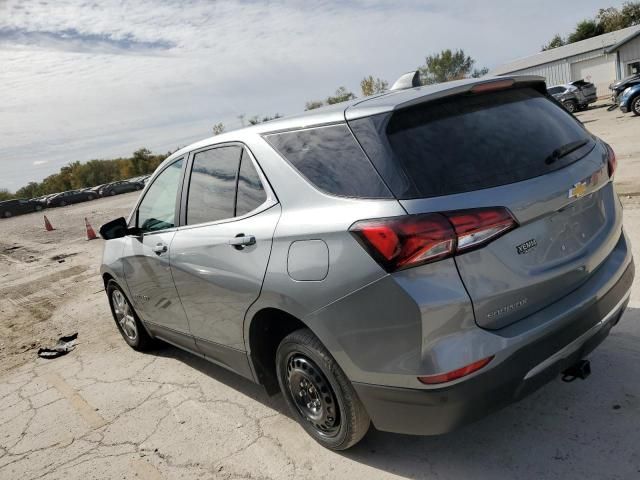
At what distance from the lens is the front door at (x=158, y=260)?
12.6 feet

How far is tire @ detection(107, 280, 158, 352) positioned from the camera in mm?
4902

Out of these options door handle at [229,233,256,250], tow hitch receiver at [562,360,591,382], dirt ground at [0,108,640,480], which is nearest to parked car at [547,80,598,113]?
dirt ground at [0,108,640,480]

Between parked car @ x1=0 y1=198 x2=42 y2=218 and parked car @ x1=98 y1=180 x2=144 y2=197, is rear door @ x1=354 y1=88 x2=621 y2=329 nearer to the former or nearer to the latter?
parked car @ x1=0 y1=198 x2=42 y2=218

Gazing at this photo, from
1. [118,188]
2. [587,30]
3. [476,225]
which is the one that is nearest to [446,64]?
[587,30]

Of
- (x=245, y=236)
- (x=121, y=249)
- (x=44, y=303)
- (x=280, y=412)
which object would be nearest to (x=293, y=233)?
(x=245, y=236)

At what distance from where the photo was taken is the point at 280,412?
3555 millimetres

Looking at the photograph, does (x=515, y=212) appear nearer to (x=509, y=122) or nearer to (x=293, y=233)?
(x=509, y=122)

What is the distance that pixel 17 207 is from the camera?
4072 cm

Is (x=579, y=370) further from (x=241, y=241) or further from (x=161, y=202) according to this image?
(x=161, y=202)

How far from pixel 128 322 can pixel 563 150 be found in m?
4.14

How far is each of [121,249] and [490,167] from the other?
342 centimetres

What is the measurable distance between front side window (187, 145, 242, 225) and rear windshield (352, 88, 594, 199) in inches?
41.1

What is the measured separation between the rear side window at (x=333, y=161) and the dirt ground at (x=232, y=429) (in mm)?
1506

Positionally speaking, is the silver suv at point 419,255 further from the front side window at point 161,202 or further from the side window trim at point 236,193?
the front side window at point 161,202
